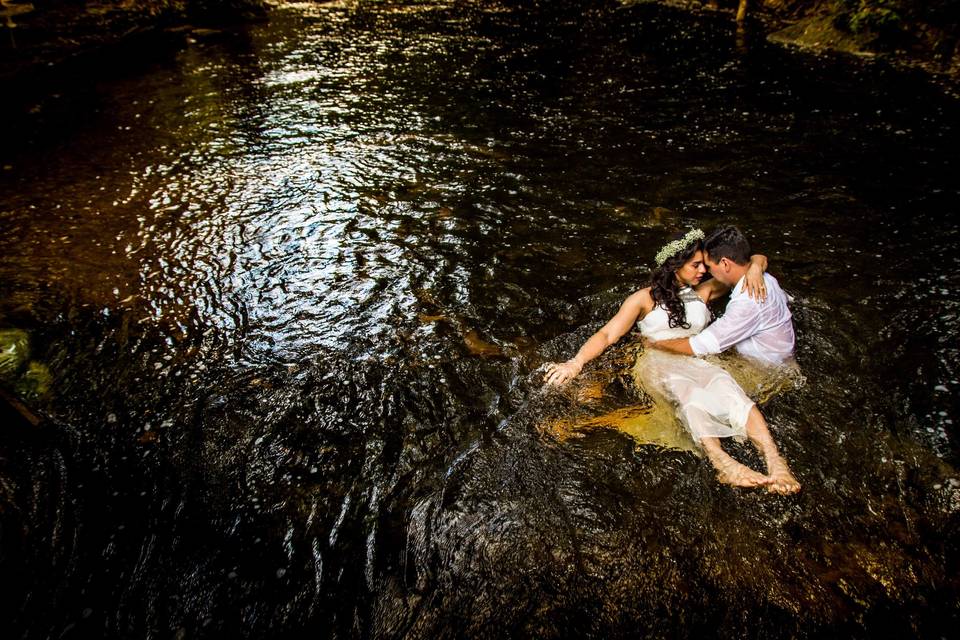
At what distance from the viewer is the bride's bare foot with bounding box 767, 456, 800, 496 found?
3.46 meters

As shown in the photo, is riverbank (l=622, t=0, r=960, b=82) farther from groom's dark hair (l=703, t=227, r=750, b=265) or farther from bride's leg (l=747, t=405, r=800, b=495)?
bride's leg (l=747, t=405, r=800, b=495)

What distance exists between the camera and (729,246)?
4207 mm

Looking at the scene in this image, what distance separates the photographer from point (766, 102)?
39.5 feet

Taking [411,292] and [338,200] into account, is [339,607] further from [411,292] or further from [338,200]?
[338,200]

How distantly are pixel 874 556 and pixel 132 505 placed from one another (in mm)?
5257

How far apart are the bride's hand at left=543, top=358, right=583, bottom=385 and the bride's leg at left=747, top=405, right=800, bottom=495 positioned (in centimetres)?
148

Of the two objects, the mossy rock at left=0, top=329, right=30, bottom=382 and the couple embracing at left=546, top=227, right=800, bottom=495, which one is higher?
the couple embracing at left=546, top=227, right=800, bottom=495

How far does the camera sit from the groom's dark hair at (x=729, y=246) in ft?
13.7

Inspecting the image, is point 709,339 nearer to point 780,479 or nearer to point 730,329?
point 730,329

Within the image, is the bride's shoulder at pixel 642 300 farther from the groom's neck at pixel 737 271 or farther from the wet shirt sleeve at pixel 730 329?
the groom's neck at pixel 737 271

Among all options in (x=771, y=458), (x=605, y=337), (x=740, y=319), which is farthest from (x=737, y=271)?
(x=771, y=458)

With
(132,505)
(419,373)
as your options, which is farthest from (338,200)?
(132,505)

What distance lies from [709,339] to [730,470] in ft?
3.93

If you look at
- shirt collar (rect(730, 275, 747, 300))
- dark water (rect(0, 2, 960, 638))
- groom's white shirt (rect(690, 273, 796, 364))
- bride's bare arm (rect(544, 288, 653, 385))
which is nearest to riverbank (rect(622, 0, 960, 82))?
dark water (rect(0, 2, 960, 638))
